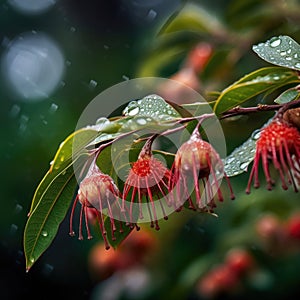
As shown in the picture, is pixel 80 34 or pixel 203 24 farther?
pixel 80 34

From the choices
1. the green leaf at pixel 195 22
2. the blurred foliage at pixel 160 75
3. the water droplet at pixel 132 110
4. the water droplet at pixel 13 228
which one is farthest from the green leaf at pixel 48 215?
the water droplet at pixel 13 228

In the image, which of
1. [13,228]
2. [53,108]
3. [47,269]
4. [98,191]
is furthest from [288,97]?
[47,269]

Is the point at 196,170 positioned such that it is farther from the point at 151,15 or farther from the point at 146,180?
the point at 151,15

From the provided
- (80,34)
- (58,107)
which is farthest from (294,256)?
(80,34)

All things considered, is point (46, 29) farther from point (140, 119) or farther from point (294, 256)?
point (140, 119)

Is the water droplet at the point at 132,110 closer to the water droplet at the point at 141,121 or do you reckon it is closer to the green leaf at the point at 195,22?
the water droplet at the point at 141,121
